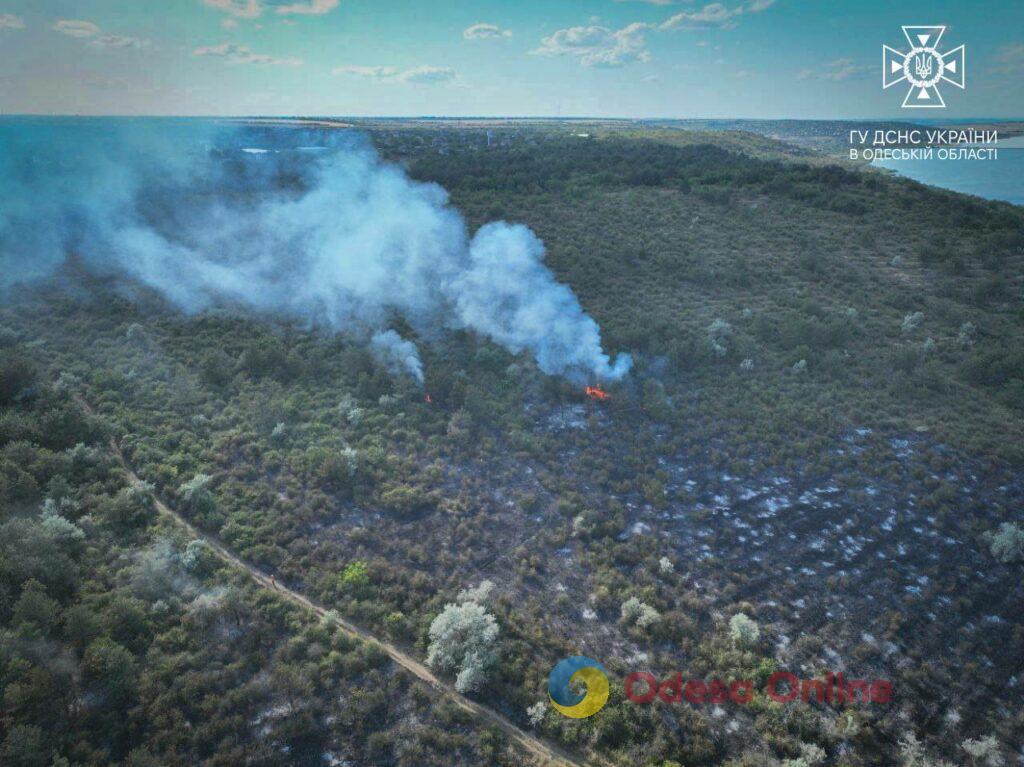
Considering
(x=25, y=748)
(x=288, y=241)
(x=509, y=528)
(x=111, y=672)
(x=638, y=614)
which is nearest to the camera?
(x=25, y=748)

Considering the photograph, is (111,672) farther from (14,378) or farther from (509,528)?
(14,378)

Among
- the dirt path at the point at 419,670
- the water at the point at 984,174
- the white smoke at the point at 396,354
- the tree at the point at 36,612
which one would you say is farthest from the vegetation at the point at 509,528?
the water at the point at 984,174

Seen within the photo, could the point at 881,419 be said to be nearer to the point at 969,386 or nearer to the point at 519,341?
the point at 969,386

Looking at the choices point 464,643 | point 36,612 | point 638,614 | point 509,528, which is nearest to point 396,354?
point 509,528

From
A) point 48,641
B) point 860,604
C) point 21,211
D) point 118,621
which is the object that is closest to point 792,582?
point 860,604

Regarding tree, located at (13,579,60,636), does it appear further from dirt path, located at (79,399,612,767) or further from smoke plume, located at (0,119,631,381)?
smoke plume, located at (0,119,631,381)

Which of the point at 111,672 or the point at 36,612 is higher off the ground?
the point at 36,612
